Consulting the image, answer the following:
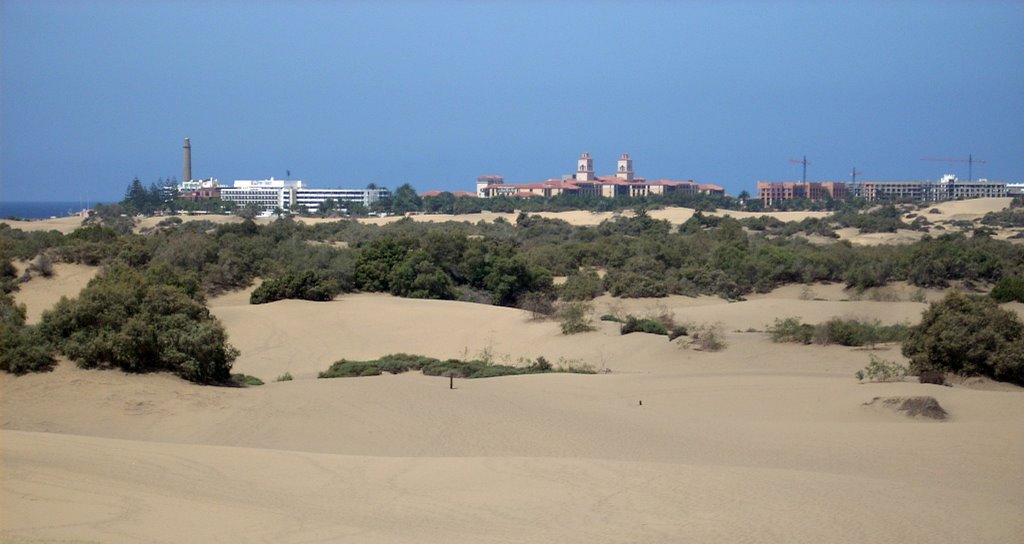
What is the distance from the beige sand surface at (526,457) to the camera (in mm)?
10328

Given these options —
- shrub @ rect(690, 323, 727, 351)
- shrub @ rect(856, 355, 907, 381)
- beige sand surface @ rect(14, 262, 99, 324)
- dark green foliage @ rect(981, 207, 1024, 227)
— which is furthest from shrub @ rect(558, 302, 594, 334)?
dark green foliage @ rect(981, 207, 1024, 227)

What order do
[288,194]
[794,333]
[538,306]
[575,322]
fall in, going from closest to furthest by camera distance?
[794,333] < [575,322] < [538,306] < [288,194]

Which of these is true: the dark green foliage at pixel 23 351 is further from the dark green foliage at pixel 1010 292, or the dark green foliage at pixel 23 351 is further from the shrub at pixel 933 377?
the dark green foliage at pixel 1010 292

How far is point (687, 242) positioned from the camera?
5431cm

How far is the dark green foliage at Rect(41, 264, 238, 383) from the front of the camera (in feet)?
57.0

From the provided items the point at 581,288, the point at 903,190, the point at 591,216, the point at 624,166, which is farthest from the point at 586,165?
the point at 581,288

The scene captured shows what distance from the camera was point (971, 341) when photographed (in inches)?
786

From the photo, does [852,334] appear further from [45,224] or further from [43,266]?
[45,224]

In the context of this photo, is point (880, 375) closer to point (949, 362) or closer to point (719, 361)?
point (949, 362)

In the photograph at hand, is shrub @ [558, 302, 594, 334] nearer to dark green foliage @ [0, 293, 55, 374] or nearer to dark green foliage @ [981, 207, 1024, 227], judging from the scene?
dark green foliage @ [0, 293, 55, 374]

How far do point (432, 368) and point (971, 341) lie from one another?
11.4m

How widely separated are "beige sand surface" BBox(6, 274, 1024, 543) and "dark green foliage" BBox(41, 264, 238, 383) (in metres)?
0.38

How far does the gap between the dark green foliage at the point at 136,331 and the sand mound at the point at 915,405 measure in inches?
476

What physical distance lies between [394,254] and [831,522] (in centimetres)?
3179
